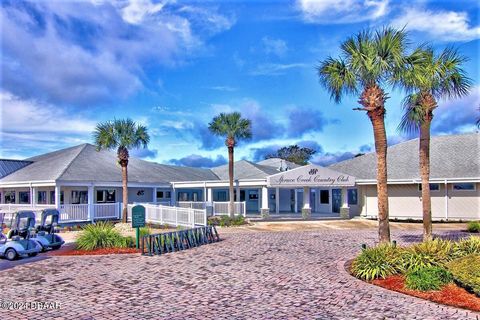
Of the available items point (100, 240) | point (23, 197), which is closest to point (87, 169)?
point (23, 197)

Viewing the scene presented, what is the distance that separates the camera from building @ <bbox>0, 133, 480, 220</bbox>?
1051 inches

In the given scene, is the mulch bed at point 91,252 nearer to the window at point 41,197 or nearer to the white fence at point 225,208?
the white fence at point 225,208

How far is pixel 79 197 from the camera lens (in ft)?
93.7

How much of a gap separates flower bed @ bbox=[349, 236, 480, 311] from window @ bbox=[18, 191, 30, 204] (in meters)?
25.8

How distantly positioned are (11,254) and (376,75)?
12954 mm

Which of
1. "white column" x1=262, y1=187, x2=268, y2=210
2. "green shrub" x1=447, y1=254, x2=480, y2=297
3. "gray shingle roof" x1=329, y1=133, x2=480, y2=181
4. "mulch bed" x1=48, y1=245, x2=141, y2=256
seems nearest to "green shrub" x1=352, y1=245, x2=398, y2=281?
"green shrub" x1=447, y1=254, x2=480, y2=297

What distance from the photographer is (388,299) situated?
8625 mm

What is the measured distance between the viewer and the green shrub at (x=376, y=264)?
10.4 m

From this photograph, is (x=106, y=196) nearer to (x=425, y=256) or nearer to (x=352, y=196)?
→ (x=352, y=196)

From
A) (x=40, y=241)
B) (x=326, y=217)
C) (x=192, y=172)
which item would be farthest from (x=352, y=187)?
(x=40, y=241)

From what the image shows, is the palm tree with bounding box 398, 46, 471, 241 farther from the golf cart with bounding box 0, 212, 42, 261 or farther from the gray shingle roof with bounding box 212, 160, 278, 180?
the gray shingle roof with bounding box 212, 160, 278, 180

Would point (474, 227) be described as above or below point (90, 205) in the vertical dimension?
below

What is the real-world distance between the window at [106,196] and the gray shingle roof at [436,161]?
1736 centimetres

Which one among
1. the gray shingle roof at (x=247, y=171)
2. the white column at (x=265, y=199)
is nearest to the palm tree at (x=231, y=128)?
the white column at (x=265, y=199)
